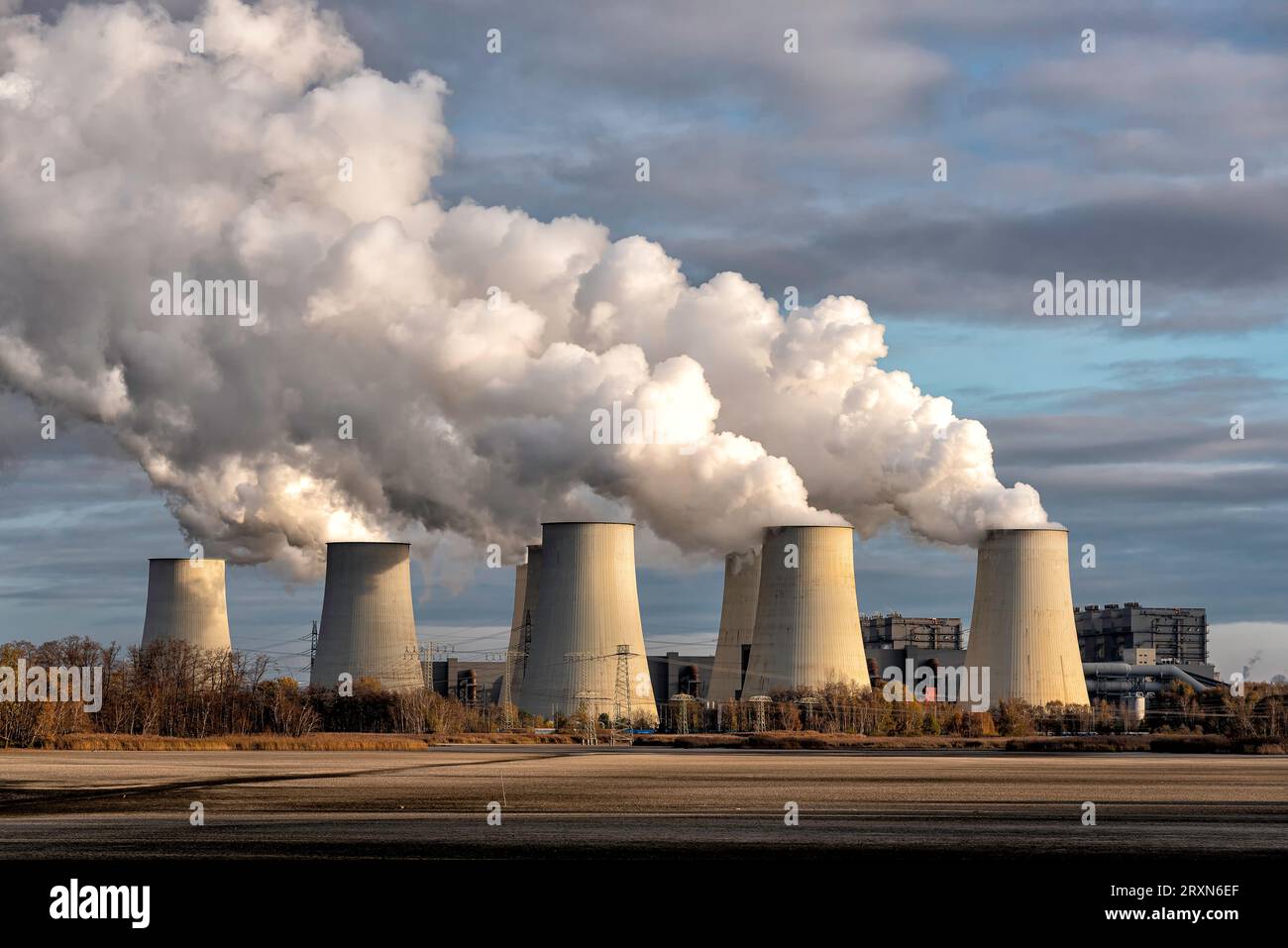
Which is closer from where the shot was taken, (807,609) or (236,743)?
(236,743)

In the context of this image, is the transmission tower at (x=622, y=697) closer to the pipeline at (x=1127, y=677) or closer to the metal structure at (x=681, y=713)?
the metal structure at (x=681, y=713)

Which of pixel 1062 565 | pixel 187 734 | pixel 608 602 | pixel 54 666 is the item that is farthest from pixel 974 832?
pixel 54 666

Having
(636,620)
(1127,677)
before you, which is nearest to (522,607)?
(636,620)

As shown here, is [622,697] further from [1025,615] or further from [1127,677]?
[1127,677]

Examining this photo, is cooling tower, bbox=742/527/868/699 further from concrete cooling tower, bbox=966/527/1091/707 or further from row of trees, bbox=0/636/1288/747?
concrete cooling tower, bbox=966/527/1091/707

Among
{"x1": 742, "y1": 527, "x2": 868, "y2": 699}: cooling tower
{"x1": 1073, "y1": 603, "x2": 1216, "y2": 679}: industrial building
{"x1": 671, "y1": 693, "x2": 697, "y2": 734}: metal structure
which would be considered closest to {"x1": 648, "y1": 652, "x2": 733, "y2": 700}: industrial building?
{"x1": 671, "y1": 693, "x2": 697, "y2": 734}: metal structure
